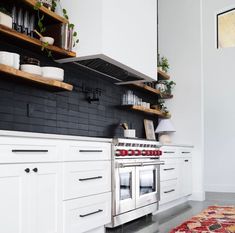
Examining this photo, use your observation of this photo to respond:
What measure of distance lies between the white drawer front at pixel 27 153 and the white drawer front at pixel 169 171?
7.37ft

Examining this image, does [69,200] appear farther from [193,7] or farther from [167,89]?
[193,7]

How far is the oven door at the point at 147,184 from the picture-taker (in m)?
3.73

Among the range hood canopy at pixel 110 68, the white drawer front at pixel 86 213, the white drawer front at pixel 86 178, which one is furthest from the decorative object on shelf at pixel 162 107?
the white drawer front at pixel 86 213

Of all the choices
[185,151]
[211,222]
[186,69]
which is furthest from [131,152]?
[186,69]

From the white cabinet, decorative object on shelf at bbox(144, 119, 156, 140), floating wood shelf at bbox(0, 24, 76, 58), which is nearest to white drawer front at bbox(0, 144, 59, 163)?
the white cabinet

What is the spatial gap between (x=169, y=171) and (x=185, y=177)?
68cm

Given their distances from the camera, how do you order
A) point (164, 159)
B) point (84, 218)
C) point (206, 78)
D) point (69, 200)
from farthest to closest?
point (206, 78) → point (164, 159) → point (84, 218) → point (69, 200)

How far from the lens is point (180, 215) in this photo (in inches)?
167

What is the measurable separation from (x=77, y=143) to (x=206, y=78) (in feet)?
16.2

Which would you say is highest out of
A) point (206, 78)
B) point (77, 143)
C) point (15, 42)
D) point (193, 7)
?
point (193, 7)

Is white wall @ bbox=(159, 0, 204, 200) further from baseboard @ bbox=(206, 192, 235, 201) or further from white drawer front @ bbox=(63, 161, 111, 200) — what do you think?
white drawer front @ bbox=(63, 161, 111, 200)

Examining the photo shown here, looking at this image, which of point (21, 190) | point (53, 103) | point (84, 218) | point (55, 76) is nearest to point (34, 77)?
point (55, 76)

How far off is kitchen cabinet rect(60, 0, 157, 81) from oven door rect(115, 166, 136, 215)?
1.11m

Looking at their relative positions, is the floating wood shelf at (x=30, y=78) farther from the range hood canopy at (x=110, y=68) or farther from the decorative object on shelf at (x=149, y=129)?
the decorative object on shelf at (x=149, y=129)
